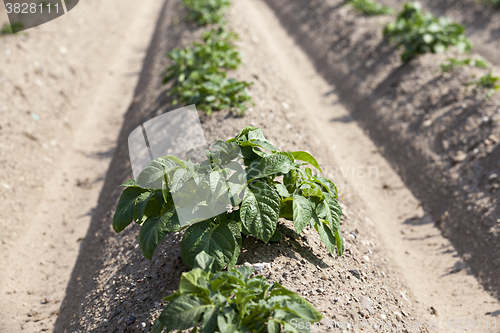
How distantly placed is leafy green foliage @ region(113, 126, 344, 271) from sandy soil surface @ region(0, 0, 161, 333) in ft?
6.34

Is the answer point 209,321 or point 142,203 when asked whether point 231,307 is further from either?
point 142,203

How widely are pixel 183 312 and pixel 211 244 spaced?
0.59 metres

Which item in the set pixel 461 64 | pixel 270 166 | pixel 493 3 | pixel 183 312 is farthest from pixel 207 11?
pixel 183 312

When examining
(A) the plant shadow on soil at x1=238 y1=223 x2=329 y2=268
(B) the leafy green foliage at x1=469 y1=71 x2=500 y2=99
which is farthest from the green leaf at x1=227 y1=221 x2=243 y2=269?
(B) the leafy green foliage at x1=469 y1=71 x2=500 y2=99

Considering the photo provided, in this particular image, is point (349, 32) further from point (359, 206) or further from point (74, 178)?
point (74, 178)

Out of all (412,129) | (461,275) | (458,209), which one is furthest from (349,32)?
(461,275)

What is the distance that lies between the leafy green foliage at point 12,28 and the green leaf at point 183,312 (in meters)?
8.22

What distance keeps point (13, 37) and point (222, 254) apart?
25.2 feet

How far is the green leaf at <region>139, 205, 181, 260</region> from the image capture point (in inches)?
103

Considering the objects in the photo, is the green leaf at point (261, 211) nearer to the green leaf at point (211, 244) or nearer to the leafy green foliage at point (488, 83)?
the green leaf at point (211, 244)

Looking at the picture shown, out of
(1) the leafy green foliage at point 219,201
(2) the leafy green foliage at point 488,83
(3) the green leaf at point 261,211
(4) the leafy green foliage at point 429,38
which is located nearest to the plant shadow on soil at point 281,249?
(1) the leafy green foliage at point 219,201

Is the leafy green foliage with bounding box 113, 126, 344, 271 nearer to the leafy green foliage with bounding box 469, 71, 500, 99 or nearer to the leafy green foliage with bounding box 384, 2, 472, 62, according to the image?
the leafy green foliage with bounding box 469, 71, 500, 99

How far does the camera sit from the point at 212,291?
2.25m

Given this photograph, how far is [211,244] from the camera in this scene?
265cm
